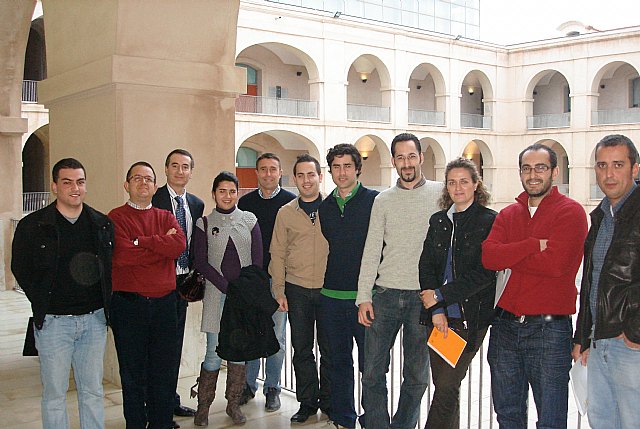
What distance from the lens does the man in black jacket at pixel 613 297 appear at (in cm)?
295

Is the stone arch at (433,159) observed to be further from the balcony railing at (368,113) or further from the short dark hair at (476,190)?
the short dark hair at (476,190)

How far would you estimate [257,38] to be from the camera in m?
22.3

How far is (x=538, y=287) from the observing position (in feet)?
10.7

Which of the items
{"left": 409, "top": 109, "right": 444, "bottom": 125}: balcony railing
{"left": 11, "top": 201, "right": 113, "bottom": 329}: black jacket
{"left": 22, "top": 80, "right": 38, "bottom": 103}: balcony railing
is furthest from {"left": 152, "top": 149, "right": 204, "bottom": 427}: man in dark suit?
{"left": 409, "top": 109, "right": 444, "bottom": 125}: balcony railing

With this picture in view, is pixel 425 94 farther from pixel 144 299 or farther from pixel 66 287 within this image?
pixel 66 287

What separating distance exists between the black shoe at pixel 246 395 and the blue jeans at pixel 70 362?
1.39m

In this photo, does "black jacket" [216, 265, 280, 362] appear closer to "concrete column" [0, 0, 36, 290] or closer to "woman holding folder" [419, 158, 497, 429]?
"woman holding folder" [419, 158, 497, 429]

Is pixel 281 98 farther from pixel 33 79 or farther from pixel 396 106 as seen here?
pixel 33 79

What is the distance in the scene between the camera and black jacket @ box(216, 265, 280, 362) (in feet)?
Answer: 14.4

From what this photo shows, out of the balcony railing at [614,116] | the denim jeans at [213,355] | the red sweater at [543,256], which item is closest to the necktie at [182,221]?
the denim jeans at [213,355]

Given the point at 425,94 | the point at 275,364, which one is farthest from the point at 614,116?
the point at 275,364

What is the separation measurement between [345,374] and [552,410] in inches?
58.7

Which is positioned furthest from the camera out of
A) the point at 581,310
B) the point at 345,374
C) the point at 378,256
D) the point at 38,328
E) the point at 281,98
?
the point at 281,98

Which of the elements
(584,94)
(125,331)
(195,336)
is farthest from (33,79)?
(584,94)
